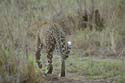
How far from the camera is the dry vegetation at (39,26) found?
770cm

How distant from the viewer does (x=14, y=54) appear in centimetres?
→ 769

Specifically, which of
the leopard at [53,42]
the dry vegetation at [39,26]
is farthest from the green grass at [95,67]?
the leopard at [53,42]

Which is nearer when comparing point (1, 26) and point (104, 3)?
point (1, 26)

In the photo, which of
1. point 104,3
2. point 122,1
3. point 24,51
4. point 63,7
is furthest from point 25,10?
point 63,7

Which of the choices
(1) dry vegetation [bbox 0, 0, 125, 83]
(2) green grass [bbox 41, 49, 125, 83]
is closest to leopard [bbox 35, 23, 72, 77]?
(1) dry vegetation [bbox 0, 0, 125, 83]

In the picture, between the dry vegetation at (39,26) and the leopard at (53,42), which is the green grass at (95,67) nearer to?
the dry vegetation at (39,26)

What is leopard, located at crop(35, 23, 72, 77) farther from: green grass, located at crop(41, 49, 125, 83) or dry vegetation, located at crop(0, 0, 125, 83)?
green grass, located at crop(41, 49, 125, 83)

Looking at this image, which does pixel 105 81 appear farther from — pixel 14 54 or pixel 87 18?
pixel 87 18

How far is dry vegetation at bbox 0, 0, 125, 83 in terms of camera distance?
7695 mm

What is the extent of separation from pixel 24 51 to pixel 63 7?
24.5ft

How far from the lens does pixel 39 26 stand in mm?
10375

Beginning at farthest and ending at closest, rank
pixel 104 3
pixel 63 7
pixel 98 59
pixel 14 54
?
pixel 63 7
pixel 104 3
pixel 98 59
pixel 14 54

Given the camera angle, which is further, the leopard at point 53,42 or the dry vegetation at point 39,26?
the leopard at point 53,42

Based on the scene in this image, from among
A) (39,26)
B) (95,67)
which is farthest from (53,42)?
(95,67)
